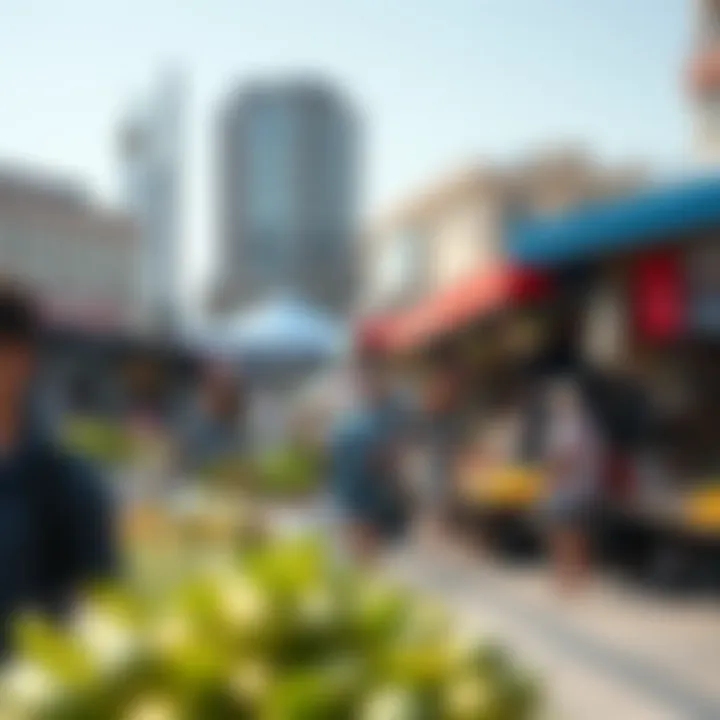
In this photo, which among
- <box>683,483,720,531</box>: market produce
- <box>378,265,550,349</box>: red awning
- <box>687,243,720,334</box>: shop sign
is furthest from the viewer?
<box>683,483,720,531</box>: market produce

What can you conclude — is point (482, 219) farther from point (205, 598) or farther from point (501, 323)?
point (205, 598)

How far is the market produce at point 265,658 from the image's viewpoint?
0.97 m

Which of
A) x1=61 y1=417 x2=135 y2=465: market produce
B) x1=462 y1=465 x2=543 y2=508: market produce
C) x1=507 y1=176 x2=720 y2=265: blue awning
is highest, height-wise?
x1=507 y1=176 x2=720 y2=265: blue awning

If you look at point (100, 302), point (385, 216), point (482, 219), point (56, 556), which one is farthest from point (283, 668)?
point (482, 219)

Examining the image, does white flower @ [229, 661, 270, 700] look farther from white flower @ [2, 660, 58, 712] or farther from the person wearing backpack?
the person wearing backpack

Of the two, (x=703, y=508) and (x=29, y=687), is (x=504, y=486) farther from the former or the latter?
(x=29, y=687)

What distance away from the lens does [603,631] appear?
395cm

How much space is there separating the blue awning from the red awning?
0.23ft

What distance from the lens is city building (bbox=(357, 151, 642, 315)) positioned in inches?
135

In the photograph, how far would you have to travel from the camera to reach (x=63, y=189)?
3.02 m

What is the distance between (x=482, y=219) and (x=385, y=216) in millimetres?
1366

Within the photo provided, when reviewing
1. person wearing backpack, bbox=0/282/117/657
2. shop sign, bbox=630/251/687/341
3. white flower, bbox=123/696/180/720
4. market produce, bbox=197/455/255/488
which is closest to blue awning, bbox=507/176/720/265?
shop sign, bbox=630/251/687/341

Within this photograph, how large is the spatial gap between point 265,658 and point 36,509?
493 mm

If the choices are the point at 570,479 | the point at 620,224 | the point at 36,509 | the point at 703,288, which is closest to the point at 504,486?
the point at 570,479
